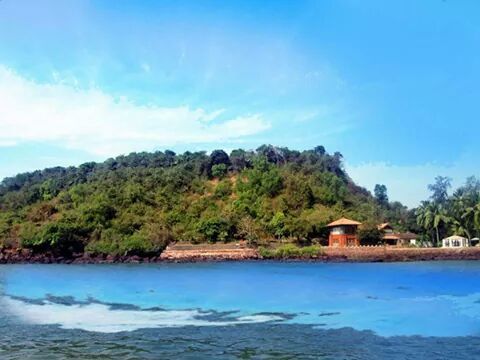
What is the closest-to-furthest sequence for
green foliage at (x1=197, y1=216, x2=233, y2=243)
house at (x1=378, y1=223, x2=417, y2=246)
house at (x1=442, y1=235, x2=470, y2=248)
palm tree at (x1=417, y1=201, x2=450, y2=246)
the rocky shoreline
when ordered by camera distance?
the rocky shoreline
house at (x1=442, y1=235, x2=470, y2=248)
palm tree at (x1=417, y1=201, x2=450, y2=246)
house at (x1=378, y1=223, x2=417, y2=246)
green foliage at (x1=197, y1=216, x2=233, y2=243)

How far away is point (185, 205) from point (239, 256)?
20.2 meters

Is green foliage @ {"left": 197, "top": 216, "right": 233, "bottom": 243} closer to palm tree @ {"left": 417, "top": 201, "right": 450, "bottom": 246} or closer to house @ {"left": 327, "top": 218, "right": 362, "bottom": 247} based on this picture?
house @ {"left": 327, "top": 218, "right": 362, "bottom": 247}

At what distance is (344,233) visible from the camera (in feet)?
230

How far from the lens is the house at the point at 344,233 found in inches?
2741

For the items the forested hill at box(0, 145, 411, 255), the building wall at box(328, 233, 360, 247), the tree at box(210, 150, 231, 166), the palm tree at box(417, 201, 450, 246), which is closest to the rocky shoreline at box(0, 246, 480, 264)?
the forested hill at box(0, 145, 411, 255)

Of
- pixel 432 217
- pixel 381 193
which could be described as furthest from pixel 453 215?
pixel 381 193

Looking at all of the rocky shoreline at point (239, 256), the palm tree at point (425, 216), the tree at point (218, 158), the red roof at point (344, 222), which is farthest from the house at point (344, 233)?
the tree at point (218, 158)

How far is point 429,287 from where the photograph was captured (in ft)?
99.3

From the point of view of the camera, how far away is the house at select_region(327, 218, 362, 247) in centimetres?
6962

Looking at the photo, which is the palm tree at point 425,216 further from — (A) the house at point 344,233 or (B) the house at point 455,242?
(A) the house at point 344,233

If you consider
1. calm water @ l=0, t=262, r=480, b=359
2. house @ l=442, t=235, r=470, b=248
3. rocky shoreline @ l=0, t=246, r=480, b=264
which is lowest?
calm water @ l=0, t=262, r=480, b=359

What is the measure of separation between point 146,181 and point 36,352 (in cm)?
7579

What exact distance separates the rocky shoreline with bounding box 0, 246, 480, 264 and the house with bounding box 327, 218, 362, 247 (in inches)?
192

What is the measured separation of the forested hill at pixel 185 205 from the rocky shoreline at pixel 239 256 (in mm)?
1791
